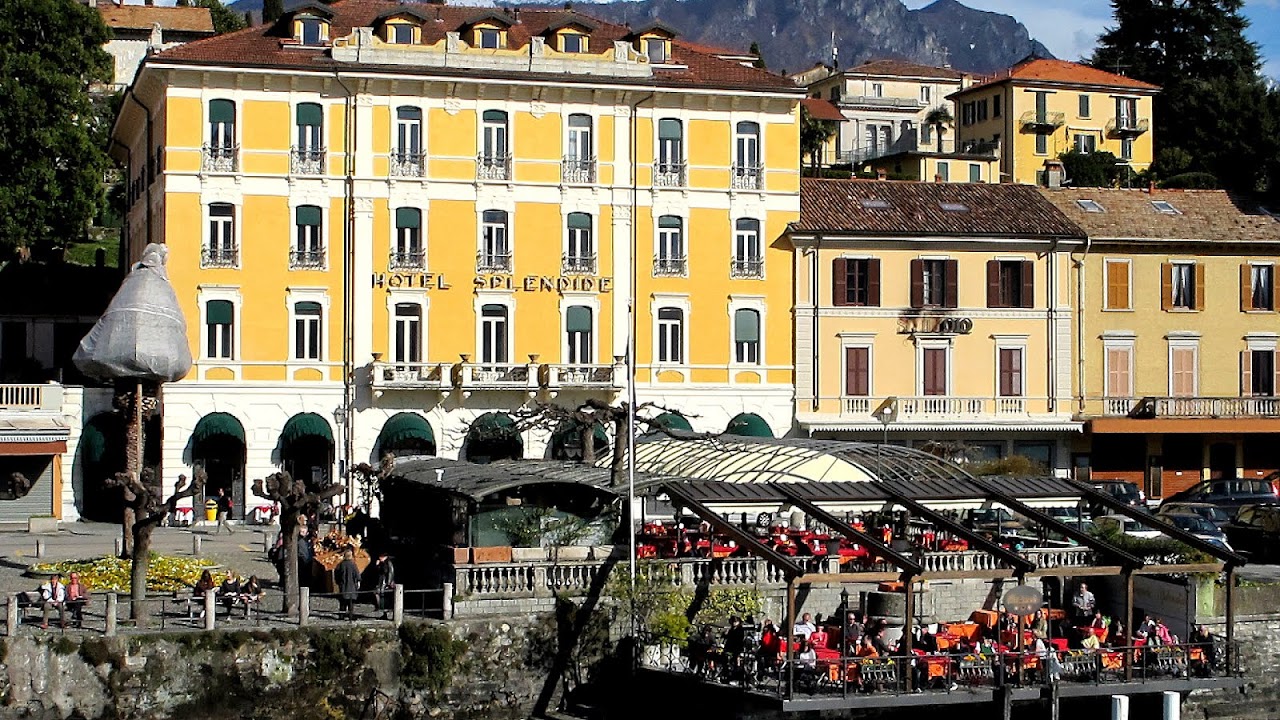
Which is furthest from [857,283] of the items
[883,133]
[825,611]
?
[883,133]

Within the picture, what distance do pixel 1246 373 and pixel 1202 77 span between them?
4672cm

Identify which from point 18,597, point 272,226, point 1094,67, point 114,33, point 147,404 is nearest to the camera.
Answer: point 18,597

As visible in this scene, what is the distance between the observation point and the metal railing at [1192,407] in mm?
62188

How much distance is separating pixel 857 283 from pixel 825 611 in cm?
2192

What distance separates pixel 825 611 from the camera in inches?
1585

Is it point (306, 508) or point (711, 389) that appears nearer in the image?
point (306, 508)

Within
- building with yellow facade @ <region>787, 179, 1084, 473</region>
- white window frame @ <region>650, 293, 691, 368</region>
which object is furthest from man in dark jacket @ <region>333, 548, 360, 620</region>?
building with yellow facade @ <region>787, 179, 1084, 473</region>

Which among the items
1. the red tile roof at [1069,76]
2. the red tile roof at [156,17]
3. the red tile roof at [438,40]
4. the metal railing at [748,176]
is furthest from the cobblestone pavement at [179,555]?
the red tile roof at [156,17]

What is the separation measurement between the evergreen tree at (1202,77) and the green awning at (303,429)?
5095 cm

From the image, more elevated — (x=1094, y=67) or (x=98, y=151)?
(x=1094, y=67)

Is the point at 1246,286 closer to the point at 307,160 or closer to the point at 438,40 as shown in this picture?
the point at 438,40

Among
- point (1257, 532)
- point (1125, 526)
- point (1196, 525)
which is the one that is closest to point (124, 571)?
point (1125, 526)

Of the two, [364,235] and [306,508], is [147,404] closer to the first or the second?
[306,508]

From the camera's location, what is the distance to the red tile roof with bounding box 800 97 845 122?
115 meters
